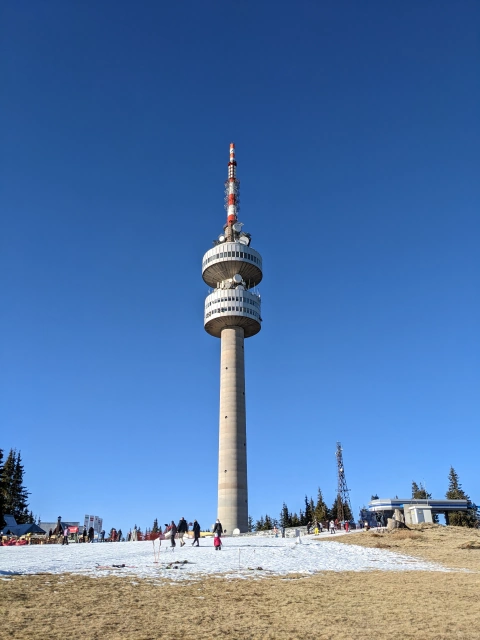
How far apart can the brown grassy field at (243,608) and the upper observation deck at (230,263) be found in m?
65.9

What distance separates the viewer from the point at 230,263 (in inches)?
3391

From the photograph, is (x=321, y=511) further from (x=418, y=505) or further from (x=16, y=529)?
(x=16, y=529)

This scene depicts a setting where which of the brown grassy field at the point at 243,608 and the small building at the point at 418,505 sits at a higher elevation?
the small building at the point at 418,505

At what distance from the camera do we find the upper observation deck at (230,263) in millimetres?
85938

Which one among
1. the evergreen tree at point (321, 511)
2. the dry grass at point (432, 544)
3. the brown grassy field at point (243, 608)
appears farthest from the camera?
the evergreen tree at point (321, 511)

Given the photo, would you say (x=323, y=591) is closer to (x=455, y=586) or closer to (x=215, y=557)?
(x=455, y=586)

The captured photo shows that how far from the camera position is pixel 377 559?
31375 mm

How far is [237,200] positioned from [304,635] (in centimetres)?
8559

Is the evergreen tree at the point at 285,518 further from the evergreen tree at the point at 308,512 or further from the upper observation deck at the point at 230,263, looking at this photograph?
the upper observation deck at the point at 230,263

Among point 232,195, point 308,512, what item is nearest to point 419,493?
point 308,512

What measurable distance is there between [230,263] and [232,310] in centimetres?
850

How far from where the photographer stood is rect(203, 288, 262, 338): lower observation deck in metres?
82.2

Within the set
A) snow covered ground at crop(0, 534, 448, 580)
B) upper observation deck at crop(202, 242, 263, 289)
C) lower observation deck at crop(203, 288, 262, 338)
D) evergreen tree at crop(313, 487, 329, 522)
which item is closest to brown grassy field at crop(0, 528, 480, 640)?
snow covered ground at crop(0, 534, 448, 580)

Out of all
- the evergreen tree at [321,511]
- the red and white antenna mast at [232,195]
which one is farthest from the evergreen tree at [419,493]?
the red and white antenna mast at [232,195]
